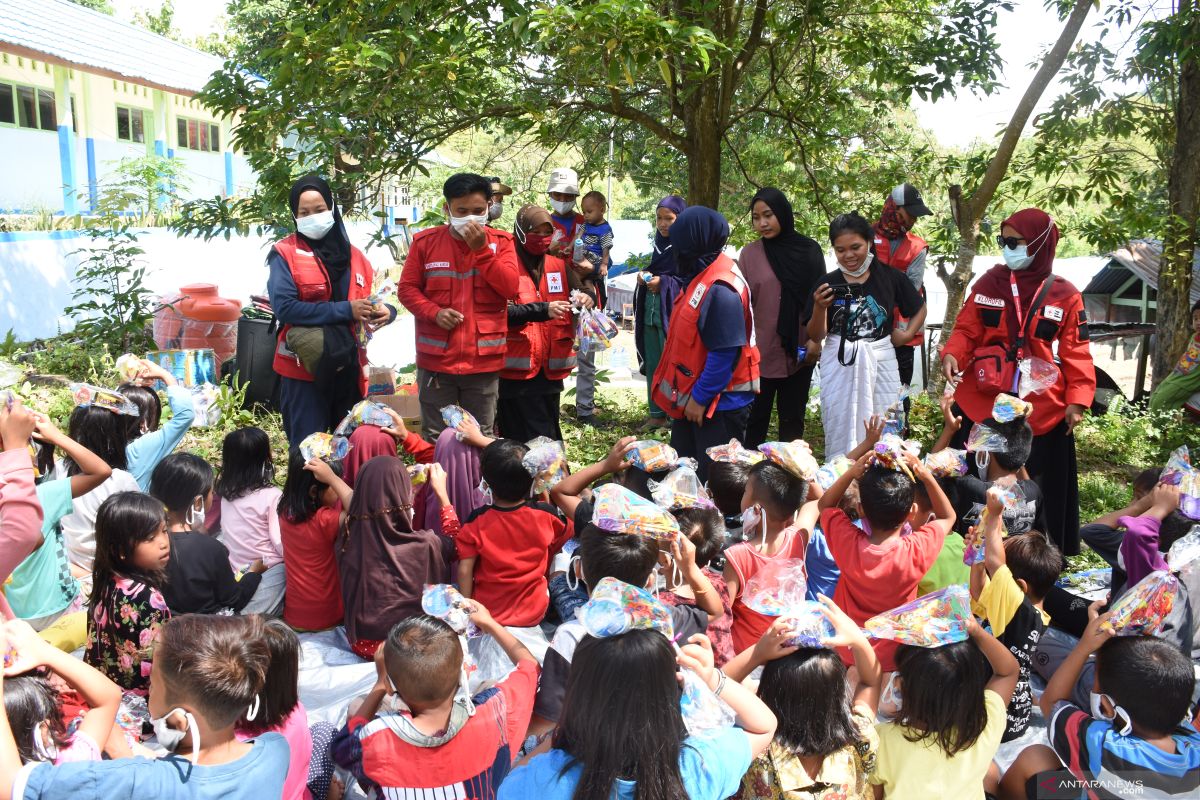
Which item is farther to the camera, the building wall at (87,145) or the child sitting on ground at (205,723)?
the building wall at (87,145)

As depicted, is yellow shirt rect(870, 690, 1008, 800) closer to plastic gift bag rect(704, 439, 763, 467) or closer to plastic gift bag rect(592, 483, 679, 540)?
plastic gift bag rect(592, 483, 679, 540)

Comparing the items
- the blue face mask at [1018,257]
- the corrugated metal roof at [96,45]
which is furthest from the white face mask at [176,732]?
the corrugated metal roof at [96,45]

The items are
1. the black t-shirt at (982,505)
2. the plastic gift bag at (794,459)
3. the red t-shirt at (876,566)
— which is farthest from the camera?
the black t-shirt at (982,505)

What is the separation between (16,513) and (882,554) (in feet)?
8.39

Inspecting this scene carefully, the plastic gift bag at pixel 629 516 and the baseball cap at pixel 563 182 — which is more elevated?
the baseball cap at pixel 563 182

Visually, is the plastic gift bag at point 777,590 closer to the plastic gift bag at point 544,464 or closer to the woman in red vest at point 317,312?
the plastic gift bag at point 544,464

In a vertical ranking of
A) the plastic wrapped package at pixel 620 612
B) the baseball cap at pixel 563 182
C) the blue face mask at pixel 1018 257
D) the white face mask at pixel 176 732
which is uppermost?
the baseball cap at pixel 563 182

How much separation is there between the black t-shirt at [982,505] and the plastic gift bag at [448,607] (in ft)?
7.24

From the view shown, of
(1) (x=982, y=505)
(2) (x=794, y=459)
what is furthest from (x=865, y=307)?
(2) (x=794, y=459)

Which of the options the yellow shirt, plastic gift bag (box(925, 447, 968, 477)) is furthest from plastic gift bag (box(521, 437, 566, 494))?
the yellow shirt

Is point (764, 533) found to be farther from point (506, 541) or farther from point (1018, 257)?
point (1018, 257)

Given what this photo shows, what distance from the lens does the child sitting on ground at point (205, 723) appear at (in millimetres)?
1945

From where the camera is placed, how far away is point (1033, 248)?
4562mm

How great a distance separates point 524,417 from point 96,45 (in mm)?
13634
